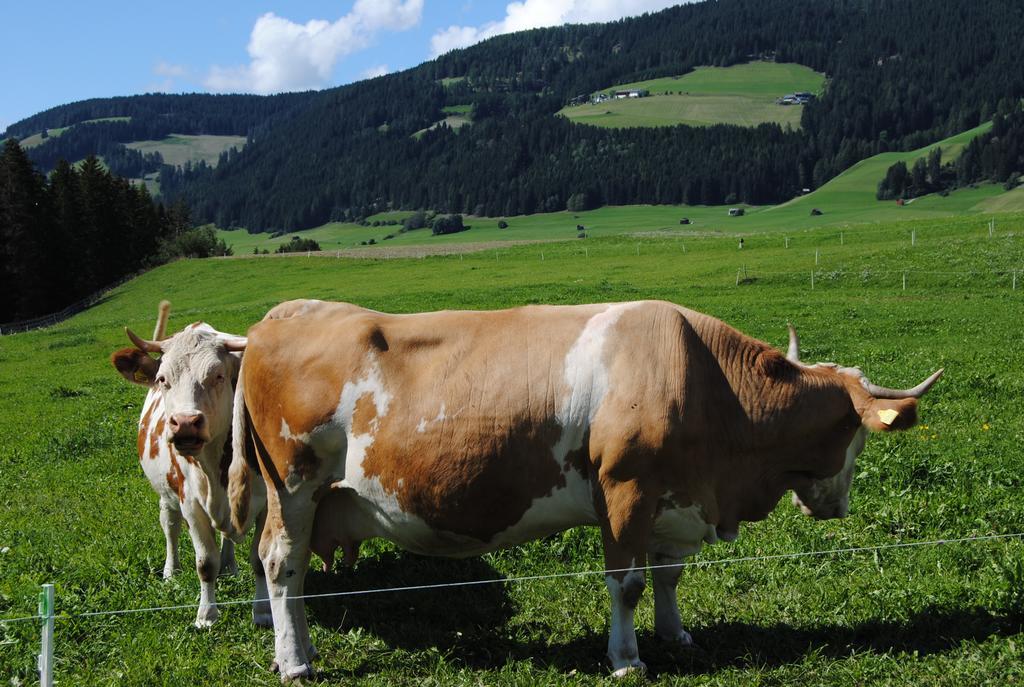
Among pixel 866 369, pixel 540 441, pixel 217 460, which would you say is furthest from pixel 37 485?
pixel 866 369

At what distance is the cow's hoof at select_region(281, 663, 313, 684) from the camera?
6.45 metres

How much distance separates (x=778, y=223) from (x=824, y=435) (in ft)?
372

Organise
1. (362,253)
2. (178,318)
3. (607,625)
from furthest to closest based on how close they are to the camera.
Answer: (362,253)
(178,318)
(607,625)

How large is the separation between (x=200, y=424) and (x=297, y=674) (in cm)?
206

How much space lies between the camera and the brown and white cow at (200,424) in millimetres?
7243

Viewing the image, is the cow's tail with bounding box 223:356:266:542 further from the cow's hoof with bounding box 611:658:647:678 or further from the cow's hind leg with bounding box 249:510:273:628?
the cow's hoof with bounding box 611:658:647:678

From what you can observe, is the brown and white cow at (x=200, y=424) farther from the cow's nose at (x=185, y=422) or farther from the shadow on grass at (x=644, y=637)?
the shadow on grass at (x=644, y=637)

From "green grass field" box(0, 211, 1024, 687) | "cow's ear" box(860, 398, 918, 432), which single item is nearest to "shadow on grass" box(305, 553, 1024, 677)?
"green grass field" box(0, 211, 1024, 687)

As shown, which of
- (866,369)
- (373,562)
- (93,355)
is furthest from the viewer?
(93,355)

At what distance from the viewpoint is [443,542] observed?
6.59 m

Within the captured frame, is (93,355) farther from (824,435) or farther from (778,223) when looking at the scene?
(778,223)

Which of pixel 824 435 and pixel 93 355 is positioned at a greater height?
pixel 824 435

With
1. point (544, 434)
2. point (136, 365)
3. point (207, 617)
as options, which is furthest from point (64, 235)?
point (544, 434)

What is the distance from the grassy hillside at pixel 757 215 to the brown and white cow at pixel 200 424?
95.7 metres
